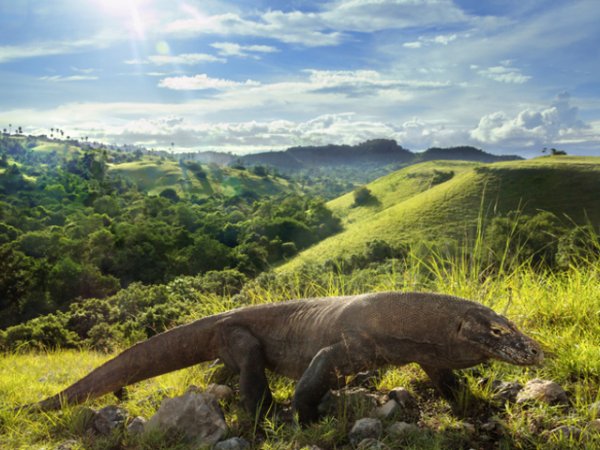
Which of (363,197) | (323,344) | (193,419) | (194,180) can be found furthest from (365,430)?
(194,180)

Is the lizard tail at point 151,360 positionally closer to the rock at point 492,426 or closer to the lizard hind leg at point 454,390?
the lizard hind leg at point 454,390

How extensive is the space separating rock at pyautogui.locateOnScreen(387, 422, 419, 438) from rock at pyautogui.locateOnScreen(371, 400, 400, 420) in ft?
0.65

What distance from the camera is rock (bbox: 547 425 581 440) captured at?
11.1 feet

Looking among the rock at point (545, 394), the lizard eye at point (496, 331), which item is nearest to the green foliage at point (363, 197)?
the rock at point (545, 394)

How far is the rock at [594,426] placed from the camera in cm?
336

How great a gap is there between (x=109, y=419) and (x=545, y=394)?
351cm

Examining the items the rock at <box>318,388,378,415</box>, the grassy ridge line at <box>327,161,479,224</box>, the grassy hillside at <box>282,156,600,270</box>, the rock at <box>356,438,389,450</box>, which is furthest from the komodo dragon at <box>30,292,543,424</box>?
the grassy ridge line at <box>327,161,479,224</box>

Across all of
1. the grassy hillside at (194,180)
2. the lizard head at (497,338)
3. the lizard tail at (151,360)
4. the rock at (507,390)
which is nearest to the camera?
the lizard head at (497,338)

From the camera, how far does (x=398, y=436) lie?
3.53 metres

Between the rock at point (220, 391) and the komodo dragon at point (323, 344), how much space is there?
0.73 feet

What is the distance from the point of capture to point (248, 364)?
181 inches

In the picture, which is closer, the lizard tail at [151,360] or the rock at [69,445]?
the rock at [69,445]

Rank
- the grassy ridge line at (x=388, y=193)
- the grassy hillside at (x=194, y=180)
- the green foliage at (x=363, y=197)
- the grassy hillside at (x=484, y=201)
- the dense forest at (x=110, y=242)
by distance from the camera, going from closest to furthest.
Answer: the dense forest at (x=110, y=242) < the grassy hillside at (x=484, y=201) < the grassy ridge line at (x=388, y=193) < the green foliage at (x=363, y=197) < the grassy hillside at (x=194, y=180)

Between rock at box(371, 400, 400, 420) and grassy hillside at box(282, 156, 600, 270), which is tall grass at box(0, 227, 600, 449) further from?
grassy hillside at box(282, 156, 600, 270)
